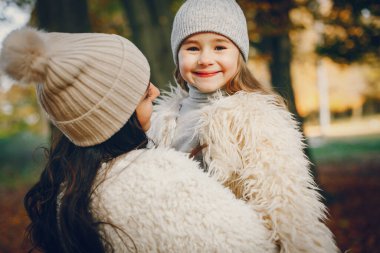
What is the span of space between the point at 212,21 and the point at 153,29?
3510 mm

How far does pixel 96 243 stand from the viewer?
1720mm

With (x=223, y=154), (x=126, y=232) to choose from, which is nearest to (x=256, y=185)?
(x=223, y=154)

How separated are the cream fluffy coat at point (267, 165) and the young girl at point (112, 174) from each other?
0.52 ft

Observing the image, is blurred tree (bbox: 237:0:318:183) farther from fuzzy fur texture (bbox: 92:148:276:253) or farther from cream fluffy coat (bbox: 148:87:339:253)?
fuzzy fur texture (bbox: 92:148:276:253)

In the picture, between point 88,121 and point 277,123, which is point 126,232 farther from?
point 277,123

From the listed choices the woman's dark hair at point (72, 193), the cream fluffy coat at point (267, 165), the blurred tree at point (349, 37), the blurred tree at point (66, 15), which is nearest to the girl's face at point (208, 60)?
the cream fluffy coat at point (267, 165)

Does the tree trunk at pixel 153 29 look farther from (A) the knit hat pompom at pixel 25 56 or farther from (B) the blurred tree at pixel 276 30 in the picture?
(A) the knit hat pompom at pixel 25 56

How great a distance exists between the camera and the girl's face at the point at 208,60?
2.43m

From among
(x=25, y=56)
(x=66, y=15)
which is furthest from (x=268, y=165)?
(x=66, y=15)

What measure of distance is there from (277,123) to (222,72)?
0.52 meters

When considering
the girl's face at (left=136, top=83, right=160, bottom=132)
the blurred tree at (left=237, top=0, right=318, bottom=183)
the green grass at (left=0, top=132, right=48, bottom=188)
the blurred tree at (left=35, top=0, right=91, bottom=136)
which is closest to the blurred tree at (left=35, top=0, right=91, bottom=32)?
the blurred tree at (left=35, top=0, right=91, bottom=136)

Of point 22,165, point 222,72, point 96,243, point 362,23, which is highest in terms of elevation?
point 362,23

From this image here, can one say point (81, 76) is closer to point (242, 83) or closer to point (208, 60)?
point (208, 60)

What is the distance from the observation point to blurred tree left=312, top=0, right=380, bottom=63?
7.05 m
